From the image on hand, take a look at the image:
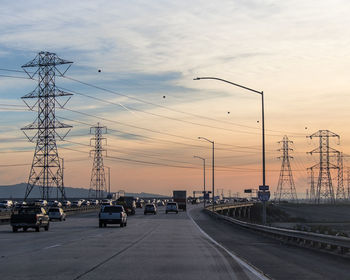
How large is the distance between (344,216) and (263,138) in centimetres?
9488

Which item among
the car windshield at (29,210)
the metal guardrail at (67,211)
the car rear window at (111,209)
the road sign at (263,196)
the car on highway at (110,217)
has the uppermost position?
the road sign at (263,196)

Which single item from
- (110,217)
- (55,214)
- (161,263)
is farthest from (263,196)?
(55,214)

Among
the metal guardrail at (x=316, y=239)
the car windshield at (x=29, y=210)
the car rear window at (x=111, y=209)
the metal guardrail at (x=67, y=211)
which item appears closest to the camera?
the metal guardrail at (x=316, y=239)

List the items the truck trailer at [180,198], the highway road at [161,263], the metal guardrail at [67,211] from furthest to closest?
the truck trailer at [180,198] → the metal guardrail at [67,211] → the highway road at [161,263]

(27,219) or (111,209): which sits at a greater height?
(111,209)

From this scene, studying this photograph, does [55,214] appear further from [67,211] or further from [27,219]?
[27,219]

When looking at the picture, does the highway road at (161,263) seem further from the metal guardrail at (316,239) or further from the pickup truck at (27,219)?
the pickup truck at (27,219)

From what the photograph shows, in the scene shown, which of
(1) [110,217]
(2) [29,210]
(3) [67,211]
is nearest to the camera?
(2) [29,210]

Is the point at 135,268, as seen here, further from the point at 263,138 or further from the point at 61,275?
the point at 263,138

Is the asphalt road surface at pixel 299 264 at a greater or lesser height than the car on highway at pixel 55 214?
greater

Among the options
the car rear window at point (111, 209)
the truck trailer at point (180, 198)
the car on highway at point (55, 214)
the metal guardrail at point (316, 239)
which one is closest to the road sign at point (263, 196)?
the metal guardrail at point (316, 239)

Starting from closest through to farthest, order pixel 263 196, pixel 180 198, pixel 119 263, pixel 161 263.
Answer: pixel 119 263 < pixel 161 263 < pixel 263 196 < pixel 180 198

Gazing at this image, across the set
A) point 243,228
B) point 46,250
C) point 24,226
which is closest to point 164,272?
point 46,250

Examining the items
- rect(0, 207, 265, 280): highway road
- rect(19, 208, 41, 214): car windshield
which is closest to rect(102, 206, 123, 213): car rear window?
rect(19, 208, 41, 214): car windshield
